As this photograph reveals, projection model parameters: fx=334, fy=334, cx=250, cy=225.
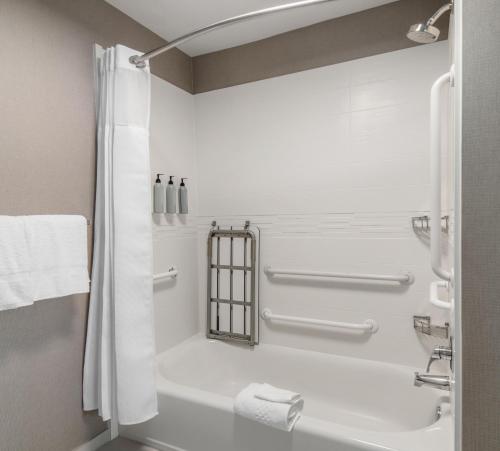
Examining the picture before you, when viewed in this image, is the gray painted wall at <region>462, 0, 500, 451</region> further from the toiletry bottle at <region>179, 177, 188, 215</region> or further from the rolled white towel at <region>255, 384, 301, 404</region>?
the toiletry bottle at <region>179, 177, 188, 215</region>

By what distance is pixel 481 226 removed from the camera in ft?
2.77

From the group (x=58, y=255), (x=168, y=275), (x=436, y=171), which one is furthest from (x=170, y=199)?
(x=436, y=171)

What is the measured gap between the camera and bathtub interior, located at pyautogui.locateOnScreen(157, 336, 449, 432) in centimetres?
189

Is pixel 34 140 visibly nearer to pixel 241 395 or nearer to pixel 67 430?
pixel 67 430

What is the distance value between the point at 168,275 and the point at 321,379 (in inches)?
48.1

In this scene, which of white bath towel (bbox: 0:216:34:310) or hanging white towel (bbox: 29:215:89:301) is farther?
hanging white towel (bbox: 29:215:89:301)

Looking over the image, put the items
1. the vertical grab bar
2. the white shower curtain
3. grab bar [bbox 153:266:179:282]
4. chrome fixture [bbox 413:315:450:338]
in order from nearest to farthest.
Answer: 1. the vertical grab bar
2. the white shower curtain
3. chrome fixture [bbox 413:315:450:338]
4. grab bar [bbox 153:266:179:282]

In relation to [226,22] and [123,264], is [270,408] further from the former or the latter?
[226,22]

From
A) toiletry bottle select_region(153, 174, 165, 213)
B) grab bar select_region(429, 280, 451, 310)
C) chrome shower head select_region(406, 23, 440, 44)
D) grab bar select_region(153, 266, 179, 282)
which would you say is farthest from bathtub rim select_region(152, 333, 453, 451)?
chrome shower head select_region(406, 23, 440, 44)

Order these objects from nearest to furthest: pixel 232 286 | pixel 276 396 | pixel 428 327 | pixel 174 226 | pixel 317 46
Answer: pixel 276 396 < pixel 428 327 < pixel 317 46 < pixel 174 226 < pixel 232 286

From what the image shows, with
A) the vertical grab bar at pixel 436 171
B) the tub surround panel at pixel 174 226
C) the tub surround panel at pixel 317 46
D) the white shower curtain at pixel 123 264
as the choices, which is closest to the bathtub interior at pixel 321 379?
the tub surround panel at pixel 174 226

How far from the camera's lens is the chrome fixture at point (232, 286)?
7.97 ft

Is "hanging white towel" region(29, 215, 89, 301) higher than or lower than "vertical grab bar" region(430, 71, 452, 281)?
lower

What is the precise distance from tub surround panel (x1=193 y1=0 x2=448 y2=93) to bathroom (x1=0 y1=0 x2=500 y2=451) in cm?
1
